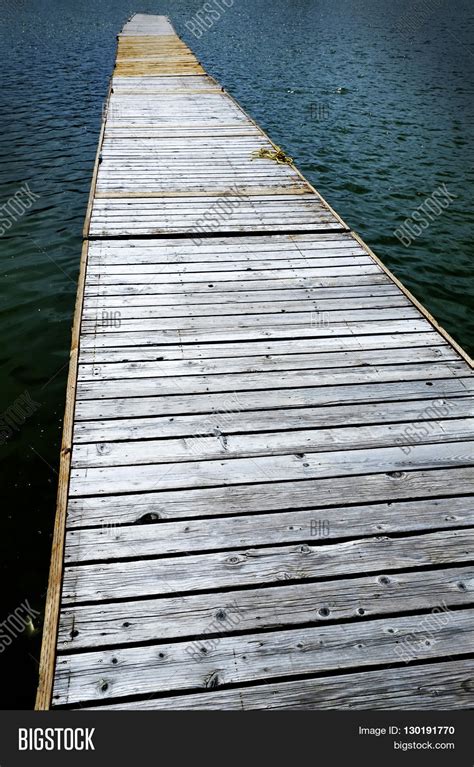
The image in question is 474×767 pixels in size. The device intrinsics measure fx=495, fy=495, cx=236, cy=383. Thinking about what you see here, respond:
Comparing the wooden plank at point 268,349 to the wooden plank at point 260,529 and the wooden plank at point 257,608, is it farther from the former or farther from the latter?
the wooden plank at point 257,608

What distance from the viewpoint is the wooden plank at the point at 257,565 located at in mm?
3096

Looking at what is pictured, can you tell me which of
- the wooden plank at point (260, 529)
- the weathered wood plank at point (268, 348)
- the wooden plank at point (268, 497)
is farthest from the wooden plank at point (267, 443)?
the weathered wood plank at point (268, 348)

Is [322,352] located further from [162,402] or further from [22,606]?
[22,606]

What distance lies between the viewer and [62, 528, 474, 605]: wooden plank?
10.2 feet

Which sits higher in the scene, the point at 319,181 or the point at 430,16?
the point at 430,16

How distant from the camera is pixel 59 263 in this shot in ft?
28.4

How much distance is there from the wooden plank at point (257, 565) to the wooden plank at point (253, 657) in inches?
13.3

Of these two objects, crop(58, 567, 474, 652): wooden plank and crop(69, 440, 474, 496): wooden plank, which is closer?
crop(58, 567, 474, 652): wooden plank

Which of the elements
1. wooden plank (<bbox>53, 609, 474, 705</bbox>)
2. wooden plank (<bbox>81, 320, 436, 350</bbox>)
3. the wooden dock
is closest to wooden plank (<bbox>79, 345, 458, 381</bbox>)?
the wooden dock

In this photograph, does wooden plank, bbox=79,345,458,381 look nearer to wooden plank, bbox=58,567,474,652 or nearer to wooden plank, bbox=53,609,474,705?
wooden plank, bbox=58,567,474,652

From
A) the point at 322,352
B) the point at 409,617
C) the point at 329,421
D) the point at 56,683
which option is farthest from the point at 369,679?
the point at 322,352

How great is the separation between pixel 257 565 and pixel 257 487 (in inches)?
25.4

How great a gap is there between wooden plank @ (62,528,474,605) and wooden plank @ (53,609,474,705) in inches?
13.3

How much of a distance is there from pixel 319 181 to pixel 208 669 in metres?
11.3
